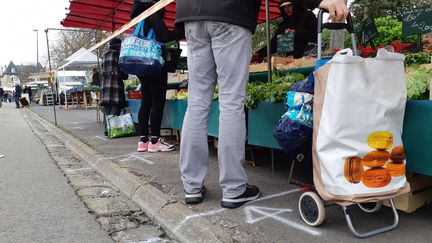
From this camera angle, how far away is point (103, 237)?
276cm

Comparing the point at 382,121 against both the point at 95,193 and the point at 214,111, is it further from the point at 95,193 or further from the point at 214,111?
the point at 95,193

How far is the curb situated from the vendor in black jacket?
7.01ft

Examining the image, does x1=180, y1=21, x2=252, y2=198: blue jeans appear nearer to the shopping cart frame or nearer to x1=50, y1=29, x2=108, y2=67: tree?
the shopping cart frame

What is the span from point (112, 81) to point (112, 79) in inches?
1.4

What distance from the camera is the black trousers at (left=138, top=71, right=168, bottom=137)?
16.5 feet

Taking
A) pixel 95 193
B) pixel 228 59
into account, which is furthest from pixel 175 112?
pixel 228 59

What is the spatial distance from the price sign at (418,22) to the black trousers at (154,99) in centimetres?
278

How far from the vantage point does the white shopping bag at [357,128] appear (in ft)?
7.02

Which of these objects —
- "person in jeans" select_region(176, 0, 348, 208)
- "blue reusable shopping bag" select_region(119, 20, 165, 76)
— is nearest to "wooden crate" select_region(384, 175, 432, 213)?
"person in jeans" select_region(176, 0, 348, 208)

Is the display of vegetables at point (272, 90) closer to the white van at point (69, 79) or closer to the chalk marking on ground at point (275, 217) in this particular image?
the chalk marking on ground at point (275, 217)

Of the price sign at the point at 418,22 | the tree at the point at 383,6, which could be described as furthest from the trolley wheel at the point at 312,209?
the tree at the point at 383,6

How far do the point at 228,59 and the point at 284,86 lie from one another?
0.75m

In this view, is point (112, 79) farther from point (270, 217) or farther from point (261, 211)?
point (270, 217)

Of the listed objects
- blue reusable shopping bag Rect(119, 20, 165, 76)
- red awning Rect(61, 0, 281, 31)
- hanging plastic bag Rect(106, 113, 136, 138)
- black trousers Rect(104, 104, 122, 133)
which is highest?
red awning Rect(61, 0, 281, 31)
